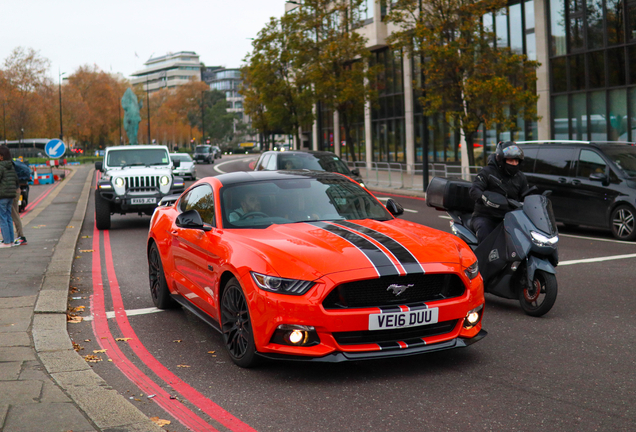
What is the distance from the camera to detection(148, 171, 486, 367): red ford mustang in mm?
4941

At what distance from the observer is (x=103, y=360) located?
5.89 m

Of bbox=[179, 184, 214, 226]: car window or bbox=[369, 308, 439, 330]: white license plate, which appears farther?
bbox=[179, 184, 214, 226]: car window

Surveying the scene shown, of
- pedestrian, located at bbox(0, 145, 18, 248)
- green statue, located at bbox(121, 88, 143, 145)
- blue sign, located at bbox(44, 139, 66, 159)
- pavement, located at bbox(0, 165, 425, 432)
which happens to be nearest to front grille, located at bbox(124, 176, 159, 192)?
pedestrian, located at bbox(0, 145, 18, 248)

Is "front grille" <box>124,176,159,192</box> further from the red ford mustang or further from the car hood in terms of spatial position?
the car hood

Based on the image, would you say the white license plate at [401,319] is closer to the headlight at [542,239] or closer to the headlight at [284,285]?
the headlight at [284,285]

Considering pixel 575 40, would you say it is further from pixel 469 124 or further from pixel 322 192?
pixel 322 192

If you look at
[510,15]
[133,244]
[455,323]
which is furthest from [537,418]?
[510,15]

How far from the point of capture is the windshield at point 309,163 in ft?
56.1

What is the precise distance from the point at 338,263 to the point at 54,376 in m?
2.22

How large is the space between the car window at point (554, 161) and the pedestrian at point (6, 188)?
32.7ft

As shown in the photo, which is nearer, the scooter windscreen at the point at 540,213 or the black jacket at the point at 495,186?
the scooter windscreen at the point at 540,213

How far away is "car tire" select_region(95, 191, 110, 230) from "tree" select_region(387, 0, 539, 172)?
1194 cm

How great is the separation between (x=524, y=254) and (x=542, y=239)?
0.22 metres

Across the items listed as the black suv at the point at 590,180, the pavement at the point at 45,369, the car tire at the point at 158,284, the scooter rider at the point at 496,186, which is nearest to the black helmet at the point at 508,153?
the scooter rider at the point at 496,186
